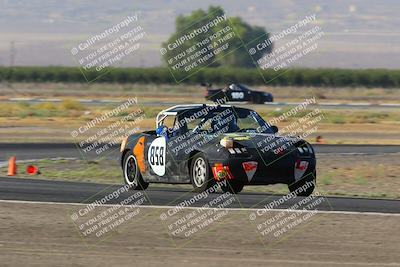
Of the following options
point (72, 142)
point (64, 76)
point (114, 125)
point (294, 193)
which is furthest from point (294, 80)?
point (294, 193)

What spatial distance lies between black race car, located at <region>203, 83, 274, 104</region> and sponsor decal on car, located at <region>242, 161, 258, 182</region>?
40.2 m

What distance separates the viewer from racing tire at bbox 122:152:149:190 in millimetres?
18109

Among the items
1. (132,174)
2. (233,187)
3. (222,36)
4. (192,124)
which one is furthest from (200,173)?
(222,36)

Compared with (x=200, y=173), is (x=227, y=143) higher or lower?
higher

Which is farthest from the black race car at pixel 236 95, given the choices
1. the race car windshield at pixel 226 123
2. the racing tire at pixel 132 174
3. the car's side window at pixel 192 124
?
the car's side window at pixel 192 124

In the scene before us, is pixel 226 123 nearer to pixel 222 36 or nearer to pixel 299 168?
pixel 299 168

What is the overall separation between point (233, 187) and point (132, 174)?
7.68ft

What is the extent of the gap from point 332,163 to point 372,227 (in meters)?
11.2

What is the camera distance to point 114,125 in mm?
40125

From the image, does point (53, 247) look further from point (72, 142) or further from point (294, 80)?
point (294, 80)

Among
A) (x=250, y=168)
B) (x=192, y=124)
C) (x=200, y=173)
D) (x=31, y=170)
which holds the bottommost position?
(x=250, y=168)

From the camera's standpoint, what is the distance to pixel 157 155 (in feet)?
57.6

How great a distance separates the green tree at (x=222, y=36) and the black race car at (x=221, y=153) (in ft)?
299

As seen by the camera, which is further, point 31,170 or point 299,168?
point 31,170
